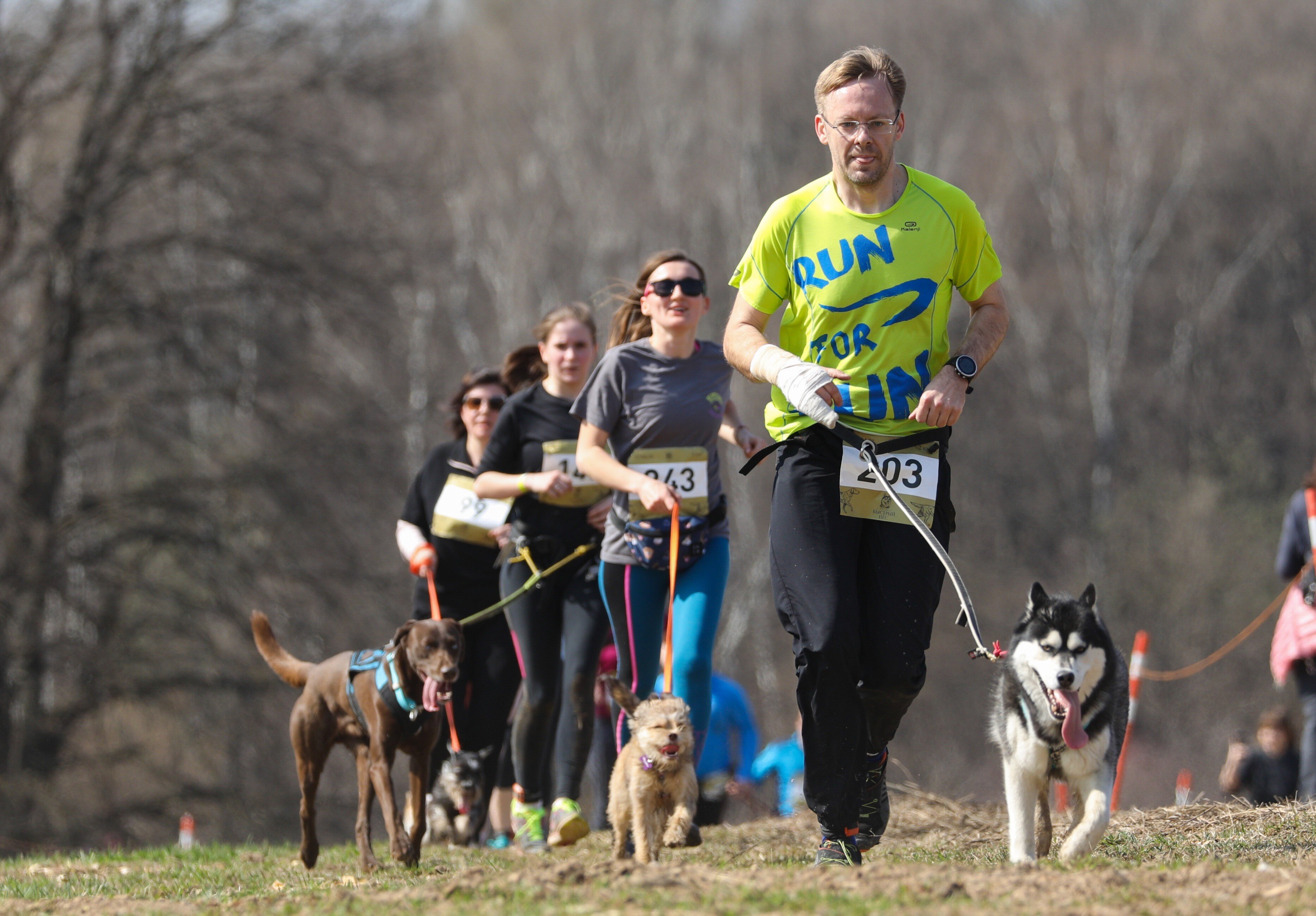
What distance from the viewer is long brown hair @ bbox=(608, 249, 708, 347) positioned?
21.1 ft

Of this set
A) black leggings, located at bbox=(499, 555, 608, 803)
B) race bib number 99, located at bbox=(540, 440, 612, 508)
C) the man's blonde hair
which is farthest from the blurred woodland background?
the man's blonde hair

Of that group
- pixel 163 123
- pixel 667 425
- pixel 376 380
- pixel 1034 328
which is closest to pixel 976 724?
pixel 1034 328

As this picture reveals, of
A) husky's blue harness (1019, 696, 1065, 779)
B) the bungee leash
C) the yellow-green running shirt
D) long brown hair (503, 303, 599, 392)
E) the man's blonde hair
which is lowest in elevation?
husky's blue harness (1019, 696, 1065, 779)

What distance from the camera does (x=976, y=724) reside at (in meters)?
29.6

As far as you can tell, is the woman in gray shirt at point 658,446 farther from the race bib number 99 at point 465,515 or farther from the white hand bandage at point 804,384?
the white hand bandage at point 804,384

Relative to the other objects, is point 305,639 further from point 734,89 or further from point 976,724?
point 734,89

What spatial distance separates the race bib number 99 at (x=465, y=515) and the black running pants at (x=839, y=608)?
2921 mm

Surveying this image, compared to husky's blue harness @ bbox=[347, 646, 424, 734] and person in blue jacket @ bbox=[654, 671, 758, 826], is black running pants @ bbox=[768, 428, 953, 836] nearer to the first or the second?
husky's blue harness @ bbox=[347, 646, 424, 734]

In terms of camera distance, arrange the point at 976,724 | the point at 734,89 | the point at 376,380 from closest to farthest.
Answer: the point at 376,380 → the point at 976,724 → the point at 734,89

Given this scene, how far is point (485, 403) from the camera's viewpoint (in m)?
7.71

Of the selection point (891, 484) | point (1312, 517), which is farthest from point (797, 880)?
point (1312, 517)

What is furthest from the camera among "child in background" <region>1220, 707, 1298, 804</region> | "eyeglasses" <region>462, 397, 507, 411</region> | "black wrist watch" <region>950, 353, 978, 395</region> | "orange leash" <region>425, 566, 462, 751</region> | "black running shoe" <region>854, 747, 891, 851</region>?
"child in background" <region>1220, 707, 1298, 804</region>

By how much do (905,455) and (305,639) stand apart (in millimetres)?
15011

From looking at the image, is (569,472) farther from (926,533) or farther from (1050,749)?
(1050,749)
